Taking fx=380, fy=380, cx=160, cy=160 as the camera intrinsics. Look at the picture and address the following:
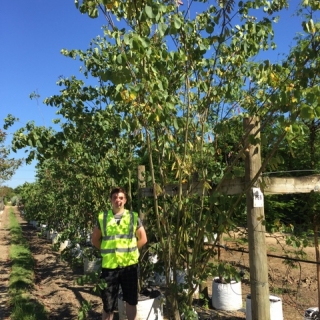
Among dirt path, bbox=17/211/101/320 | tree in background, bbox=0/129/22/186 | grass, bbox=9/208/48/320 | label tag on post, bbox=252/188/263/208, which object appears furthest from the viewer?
tree in background, bbox=0/129/22/186

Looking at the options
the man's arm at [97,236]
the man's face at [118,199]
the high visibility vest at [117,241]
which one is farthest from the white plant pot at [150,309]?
the man's face at [118,199]

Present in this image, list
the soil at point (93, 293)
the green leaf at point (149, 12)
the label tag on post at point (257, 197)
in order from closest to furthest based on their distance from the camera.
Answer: the green leaf at point (149, 12)
the label tag on post at point (257, 197)
the soil at point (93, 293)

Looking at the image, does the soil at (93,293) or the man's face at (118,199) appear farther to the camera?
the soil at (93,293)

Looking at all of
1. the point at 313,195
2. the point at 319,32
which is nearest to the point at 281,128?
the point at 319,32

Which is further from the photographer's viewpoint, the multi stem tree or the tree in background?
the tree in background

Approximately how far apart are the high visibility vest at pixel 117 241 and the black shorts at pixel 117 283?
2.8 inches

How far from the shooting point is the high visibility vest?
3656 mm

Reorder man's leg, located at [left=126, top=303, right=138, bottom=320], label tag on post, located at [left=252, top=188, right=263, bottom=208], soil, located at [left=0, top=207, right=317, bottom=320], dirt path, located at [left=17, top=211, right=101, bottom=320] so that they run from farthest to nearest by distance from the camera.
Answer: dirt path, located at [left=17, top=211, right=101, bottom=320]
soil, located at [left=0, top=207, right=317, bottom=320]
man's leg, located at [left=126, top=303, right=138, bottom=320]
label tag on post, located at [left=252, top=188, right=263, bottom=208]

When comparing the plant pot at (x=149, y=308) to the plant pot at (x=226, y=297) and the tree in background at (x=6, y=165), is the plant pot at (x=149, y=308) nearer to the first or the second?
the plant pot at (x=226, y=297)

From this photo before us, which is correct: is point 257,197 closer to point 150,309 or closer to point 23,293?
point 150,309

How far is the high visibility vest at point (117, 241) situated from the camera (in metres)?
3.66

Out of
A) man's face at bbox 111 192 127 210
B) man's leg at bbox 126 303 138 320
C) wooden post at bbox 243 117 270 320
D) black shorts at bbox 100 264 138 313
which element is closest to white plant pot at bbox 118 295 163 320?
man's leg at bbox 126 303 138 320

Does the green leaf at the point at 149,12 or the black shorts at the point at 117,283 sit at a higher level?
the green leaf at the point at 149,12

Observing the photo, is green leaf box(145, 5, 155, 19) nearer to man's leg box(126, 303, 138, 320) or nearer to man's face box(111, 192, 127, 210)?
man's face box(111, 192, 127, 210)
